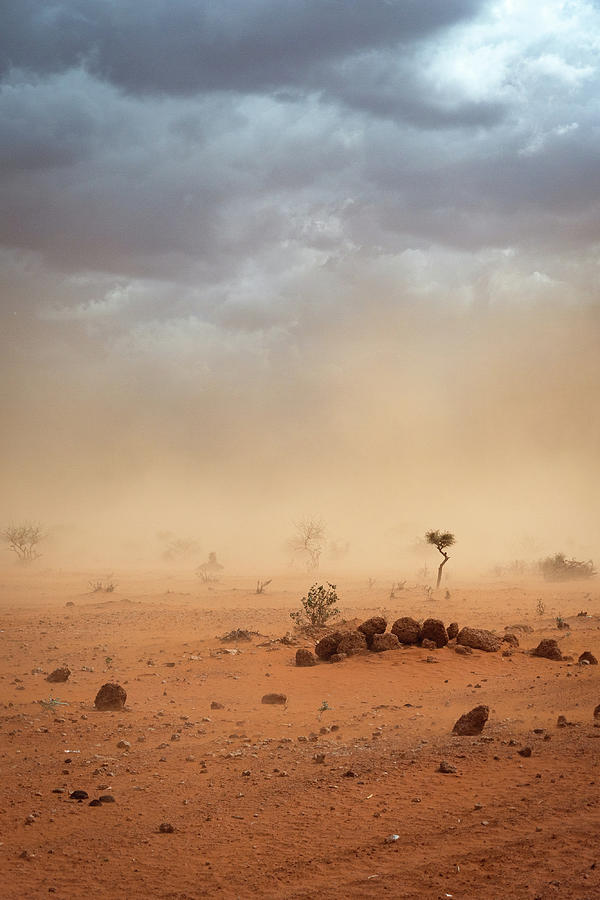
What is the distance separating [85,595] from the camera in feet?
107

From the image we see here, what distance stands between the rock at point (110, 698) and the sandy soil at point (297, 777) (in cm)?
31

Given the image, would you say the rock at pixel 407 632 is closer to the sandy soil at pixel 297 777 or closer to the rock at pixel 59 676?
the sandy soil at pixel 297 777

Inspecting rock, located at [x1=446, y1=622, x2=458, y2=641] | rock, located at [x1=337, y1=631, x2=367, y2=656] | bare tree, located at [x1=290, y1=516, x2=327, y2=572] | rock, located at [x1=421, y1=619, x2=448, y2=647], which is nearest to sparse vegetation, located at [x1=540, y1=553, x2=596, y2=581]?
bare tree, located at [x1=290, y1=516, x2=327, y2=572]

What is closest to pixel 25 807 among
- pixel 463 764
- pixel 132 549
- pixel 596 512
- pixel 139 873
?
pixel 139 873

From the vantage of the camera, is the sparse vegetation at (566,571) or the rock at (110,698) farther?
the sparse vegetation at (566,571)

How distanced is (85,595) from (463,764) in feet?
87.9

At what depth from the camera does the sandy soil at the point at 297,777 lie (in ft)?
20.4

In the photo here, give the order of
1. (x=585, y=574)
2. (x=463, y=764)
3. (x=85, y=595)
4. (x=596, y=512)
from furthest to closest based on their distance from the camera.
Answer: (x=596, y=512), (x=585, y=574), (x=85, y=595), (x=463, y=764)

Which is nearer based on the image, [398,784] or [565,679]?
[398,784]

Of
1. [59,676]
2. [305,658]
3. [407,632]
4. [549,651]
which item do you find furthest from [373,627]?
[59,676]

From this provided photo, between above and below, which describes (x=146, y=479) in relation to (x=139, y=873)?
above

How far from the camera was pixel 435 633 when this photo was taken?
16859 millimetres

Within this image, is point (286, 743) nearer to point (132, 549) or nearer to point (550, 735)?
point (550, 735)

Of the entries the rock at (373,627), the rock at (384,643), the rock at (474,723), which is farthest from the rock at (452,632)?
the rock at (474,723)
